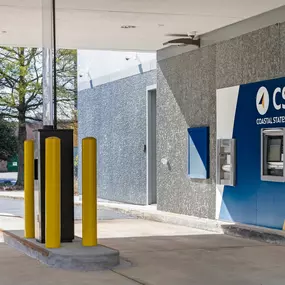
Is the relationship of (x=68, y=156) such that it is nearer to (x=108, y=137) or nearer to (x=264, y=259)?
(x=264, y=259)

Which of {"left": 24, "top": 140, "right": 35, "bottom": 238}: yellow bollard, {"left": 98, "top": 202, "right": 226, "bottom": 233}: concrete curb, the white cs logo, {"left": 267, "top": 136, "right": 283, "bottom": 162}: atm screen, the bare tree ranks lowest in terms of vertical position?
{"left": 98, "top": 202, "right": 226, "bottom": 233}: concrete curb

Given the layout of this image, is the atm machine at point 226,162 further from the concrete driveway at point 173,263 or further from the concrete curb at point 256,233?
the concrete driveway at point 173,263

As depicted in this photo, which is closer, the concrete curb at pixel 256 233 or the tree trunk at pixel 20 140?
the concrete curb at pixel 256 233

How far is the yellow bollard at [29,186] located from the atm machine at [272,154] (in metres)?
3.73

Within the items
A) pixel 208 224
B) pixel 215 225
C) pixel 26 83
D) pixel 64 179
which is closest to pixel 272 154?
pixel 215 225

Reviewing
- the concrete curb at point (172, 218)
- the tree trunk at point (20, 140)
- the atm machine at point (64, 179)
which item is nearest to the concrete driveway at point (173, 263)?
the concrete curb at point (172, 218)

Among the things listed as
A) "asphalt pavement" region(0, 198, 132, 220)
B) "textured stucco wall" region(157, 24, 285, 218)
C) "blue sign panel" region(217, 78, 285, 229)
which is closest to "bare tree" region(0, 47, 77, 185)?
"asphalt pavement" region(0, 198, 132, 220)

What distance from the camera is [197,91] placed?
1273 centimetres

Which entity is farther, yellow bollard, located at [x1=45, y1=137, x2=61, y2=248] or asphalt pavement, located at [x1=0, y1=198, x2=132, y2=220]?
asphalt pavement, located at [x1=0, y1=198, x2=132, y2=220]

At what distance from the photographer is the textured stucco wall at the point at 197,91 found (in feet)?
34.9

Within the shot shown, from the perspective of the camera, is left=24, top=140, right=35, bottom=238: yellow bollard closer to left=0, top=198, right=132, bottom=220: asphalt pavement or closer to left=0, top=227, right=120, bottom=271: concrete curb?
left=0, top=227, right=120, bottom=271: concrete curb

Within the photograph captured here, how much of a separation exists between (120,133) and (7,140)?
17.4 meters

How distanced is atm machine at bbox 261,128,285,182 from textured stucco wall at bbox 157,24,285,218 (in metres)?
0.92

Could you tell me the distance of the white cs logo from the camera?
10484 millimetres
